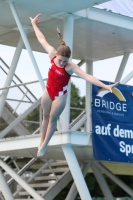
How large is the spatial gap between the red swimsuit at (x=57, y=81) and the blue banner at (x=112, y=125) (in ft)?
28.0

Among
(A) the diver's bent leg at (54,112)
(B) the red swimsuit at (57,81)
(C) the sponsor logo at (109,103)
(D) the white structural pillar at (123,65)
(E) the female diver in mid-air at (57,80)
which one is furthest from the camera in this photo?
(D) the white structural pillar at (123,65)

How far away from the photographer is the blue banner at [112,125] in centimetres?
1995

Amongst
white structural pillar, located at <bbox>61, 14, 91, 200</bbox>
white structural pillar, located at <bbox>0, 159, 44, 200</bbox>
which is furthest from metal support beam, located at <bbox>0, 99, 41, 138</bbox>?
white structural pillar, located at <bbox>61, 14, 91, 200</bbox>

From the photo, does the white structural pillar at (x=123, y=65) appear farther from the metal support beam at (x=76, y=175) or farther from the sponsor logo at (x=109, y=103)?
the metal support beam at (x=76, y=175)

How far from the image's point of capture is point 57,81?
11.1 metres

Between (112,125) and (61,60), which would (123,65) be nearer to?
(112,125)

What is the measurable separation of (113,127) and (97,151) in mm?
991

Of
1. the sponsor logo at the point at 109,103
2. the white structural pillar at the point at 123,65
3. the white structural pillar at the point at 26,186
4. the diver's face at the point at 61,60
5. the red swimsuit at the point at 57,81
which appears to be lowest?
the white structural pillar at the point at 26,186

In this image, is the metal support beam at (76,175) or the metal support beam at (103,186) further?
the metal support beam at (103,186)

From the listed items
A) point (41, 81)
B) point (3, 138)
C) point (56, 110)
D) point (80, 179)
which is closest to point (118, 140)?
point (80, 179)


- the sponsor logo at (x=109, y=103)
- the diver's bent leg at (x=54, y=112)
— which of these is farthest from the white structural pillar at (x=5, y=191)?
the diver's bent leg at (x=54, y=112)

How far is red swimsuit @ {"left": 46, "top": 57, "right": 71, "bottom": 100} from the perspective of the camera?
36.0ft

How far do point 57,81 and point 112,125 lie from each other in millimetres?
9405

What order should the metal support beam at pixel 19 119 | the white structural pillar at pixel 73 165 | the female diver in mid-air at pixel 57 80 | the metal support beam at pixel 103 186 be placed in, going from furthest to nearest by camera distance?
the metal support beam at pixel 103 186
the metal support beam at pixel 19 119
the white structural pillar at pixel 73 165
the female diver in mid-air at pixel 57 80
